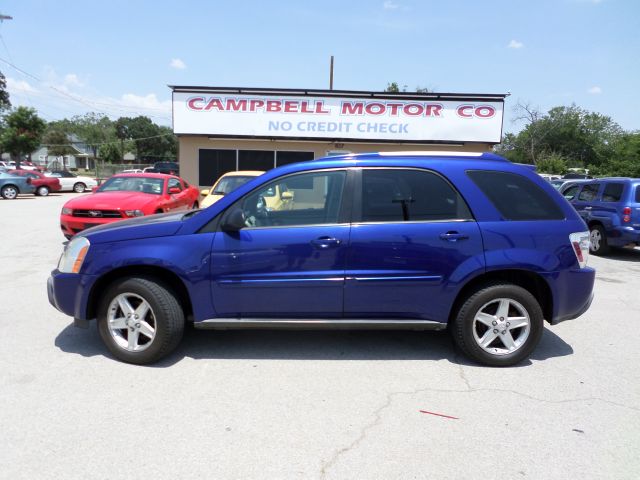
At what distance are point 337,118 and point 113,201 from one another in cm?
1066

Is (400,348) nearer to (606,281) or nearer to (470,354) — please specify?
(470,354)

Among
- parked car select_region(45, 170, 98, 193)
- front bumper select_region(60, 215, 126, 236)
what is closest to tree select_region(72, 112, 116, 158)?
parked car select_region(45, 170, 98, 193)

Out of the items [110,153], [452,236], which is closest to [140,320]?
[452,236]

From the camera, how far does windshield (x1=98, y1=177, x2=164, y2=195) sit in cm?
988

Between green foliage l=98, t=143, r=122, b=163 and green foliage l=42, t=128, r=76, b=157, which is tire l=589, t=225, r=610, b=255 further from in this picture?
A: green foliage l=42, t=128, r=76, b=157

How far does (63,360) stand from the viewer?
4.09 metres

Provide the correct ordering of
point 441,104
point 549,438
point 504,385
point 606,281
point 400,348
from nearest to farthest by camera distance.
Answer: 1. point 549,438
2. point 504,385
3. point 400,348
4. point 606,281
5. point 441,104

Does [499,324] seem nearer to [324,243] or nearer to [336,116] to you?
[324,243]

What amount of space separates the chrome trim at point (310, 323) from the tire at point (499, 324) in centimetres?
35

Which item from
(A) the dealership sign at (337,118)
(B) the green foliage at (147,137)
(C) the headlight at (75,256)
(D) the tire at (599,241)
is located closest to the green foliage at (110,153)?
(B) the green foliage at (147,137)

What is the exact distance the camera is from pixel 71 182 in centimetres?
2898

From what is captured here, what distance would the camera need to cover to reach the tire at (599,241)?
10.3 m

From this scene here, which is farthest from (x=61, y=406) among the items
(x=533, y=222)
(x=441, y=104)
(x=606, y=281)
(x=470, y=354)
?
(x=441, y=104)

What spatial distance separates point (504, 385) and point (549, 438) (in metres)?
0.77
